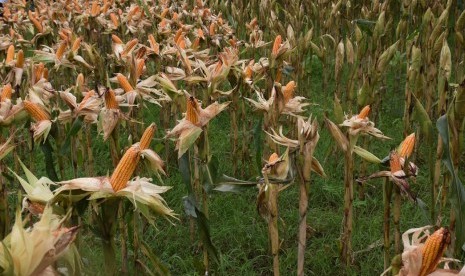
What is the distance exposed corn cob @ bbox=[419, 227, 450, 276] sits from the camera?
32.1 inches

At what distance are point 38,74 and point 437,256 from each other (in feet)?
5.12

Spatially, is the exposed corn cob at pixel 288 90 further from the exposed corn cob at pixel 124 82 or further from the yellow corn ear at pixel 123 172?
the yellow corn ear at pixel 123 172

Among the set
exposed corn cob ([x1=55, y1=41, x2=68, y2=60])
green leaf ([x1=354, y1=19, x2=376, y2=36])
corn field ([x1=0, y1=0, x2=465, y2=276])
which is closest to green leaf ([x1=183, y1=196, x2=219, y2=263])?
corn field ([x1=0, y1=0, x2=465, y2=276])

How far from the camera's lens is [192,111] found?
150cm

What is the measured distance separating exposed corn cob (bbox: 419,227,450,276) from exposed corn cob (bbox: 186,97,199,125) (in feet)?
2.59

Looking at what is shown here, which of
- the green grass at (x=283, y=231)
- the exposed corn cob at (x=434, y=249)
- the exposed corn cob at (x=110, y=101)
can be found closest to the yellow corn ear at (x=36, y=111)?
the exposed corn cob at (x=110, y=101)

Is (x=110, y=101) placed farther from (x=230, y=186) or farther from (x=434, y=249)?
(x=434, y=249)

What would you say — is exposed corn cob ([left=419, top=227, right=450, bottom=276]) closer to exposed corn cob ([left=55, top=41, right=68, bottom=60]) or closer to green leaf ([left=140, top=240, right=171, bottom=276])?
green leaf ([left=140, top=240, right=171, bottom=276])

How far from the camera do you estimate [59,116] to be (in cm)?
162

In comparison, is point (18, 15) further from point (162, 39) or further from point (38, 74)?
point (38, 74)

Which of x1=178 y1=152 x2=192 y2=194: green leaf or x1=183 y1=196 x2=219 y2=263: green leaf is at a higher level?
x1=178 y1=152 x2=192 y2=194: green leaf

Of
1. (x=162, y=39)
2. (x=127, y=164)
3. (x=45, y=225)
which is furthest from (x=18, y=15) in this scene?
(x=45, y=225)

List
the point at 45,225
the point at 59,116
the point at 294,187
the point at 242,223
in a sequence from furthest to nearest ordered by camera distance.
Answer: the point at 294,187
the point at 242,223
the point at 59,116
the point at 45,225

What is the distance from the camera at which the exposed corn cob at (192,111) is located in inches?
58.9
